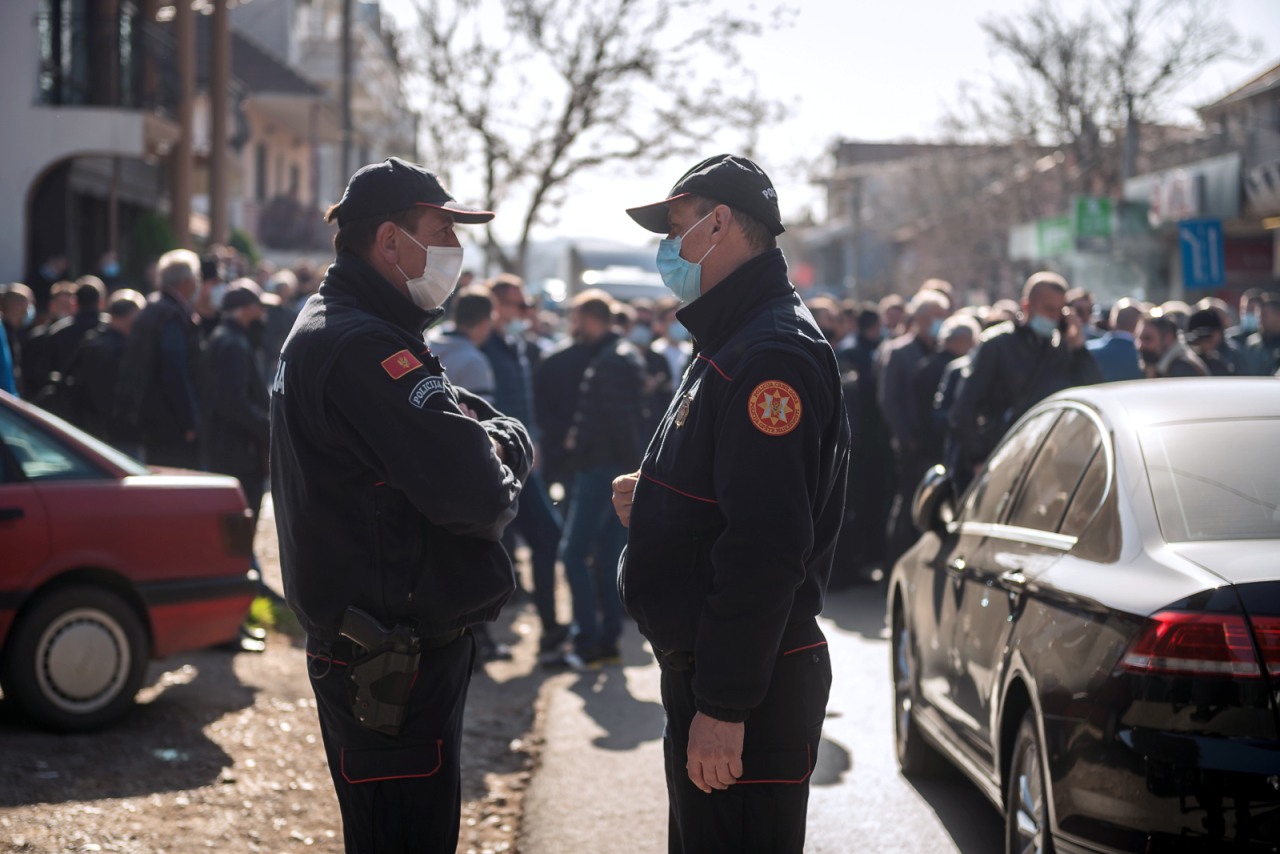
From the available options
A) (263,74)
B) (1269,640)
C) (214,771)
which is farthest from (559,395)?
(263,74)

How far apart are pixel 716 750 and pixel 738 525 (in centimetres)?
47

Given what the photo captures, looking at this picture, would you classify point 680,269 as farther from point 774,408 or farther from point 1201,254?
point 1201,254

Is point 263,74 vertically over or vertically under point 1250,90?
over

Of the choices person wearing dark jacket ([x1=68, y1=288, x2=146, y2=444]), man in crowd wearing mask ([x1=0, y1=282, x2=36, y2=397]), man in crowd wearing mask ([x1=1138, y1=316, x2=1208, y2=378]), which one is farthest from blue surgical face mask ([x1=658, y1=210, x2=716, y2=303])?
man in crowd wearing mask ([x1=0, y1=282, x2=36, y2=397])

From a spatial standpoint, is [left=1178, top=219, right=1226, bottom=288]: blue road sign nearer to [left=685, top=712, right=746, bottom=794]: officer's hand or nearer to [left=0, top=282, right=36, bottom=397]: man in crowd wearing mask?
[left=0, top=282, right=36, bottom=397]: man in crowd wearing mask

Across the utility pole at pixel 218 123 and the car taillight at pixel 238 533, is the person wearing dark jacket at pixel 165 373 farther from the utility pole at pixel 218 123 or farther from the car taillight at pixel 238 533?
the utility pole at pixel 218 123

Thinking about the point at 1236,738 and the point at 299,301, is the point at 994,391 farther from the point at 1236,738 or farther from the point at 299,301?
the point at 299,301

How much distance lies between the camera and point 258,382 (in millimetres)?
9492

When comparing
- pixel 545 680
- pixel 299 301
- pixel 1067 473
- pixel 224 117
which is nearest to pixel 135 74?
pixel 224 117

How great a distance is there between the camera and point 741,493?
3.14 meters

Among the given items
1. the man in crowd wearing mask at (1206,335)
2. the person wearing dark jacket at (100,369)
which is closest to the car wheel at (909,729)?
the man in crowd wearing mask at (1206,335)

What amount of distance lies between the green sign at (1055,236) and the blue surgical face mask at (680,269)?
100 ft

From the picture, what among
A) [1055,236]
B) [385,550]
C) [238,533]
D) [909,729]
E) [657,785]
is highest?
[1055,236]

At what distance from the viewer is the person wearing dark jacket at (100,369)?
1039cm
